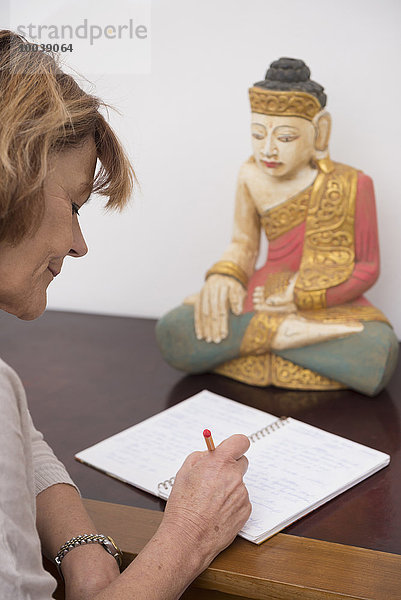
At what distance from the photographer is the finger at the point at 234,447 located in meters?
1.07

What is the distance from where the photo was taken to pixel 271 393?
153cm

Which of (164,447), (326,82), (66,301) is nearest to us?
(164,447)

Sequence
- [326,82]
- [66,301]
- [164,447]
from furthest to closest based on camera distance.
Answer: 1. [66,301]
2. [326,82]
3. [164,447]

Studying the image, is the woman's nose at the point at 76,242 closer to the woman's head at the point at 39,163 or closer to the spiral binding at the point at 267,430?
the woman's head at the point at 39,163

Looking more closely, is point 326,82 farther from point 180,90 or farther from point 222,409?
point 222,409

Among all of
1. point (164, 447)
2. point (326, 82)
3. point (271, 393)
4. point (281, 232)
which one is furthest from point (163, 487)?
point (326, 82)

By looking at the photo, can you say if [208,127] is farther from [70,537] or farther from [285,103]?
[70,537]

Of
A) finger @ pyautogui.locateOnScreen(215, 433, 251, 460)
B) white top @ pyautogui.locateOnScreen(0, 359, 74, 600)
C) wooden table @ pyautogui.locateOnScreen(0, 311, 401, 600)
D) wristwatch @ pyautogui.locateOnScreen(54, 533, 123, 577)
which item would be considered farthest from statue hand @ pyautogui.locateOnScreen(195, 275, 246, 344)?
white top @ pyautogui.locateOnScreen(0, 359, 74, 600)

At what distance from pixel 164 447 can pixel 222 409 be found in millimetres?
175

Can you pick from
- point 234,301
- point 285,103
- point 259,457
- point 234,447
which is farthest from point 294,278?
point 234,447

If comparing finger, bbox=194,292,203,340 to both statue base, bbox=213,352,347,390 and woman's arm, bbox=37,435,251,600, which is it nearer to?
statue base, bbox=213,352,347,390

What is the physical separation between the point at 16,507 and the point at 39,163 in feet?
1.11

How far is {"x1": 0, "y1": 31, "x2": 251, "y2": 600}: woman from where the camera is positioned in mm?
753

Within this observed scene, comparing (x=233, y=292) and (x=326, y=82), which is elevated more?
(x=326, y=82)
